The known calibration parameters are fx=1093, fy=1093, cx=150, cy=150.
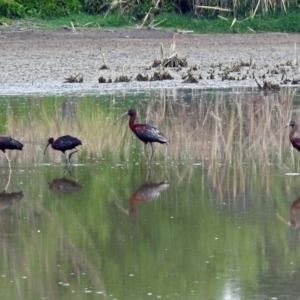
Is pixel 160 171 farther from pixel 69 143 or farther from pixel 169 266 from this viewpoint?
pixel 169 266

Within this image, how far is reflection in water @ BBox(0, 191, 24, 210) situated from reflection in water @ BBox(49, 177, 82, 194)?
38cm

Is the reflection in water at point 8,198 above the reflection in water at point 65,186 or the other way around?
the other way around

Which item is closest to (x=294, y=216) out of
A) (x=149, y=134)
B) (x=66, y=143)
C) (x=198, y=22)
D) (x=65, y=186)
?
(x=65, y=186)

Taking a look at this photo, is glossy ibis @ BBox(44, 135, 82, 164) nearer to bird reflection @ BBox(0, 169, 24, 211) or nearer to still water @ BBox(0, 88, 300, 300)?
still water @ BBox(0, 88, 300, 300)

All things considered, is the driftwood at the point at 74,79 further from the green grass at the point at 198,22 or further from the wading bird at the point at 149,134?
the green grass at the point at 198,22

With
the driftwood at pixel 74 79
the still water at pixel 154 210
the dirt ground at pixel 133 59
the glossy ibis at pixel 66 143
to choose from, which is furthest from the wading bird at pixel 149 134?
the driftwood at pixel 74 79

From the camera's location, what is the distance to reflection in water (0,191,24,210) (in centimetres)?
941

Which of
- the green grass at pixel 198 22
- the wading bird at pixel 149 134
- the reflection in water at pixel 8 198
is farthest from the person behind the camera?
the green grass at pixel 198 22

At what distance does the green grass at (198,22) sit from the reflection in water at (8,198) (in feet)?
54.2

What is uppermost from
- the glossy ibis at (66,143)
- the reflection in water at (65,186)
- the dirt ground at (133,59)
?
the dirt ground at (133,59)

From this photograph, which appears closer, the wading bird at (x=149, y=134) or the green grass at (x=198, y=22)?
the wading bird at (x=149, y=134)

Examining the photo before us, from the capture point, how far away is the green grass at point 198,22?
26.3 metres

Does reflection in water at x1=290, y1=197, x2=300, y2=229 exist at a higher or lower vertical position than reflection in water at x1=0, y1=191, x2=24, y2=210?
lower

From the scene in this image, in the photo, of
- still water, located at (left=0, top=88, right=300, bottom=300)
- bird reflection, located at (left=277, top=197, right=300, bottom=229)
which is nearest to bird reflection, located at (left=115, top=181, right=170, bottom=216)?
still water, located at (left=0, top=88, right=300, bottom=300)
